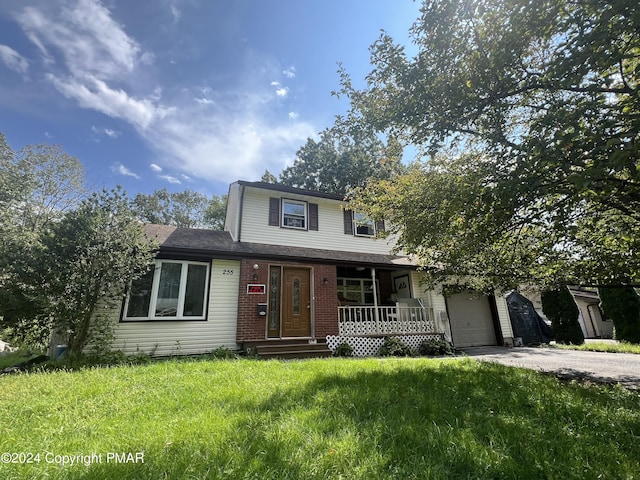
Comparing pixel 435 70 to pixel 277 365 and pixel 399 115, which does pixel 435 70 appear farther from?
pixel 277 365

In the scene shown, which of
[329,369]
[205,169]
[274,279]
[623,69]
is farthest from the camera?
[205,169]

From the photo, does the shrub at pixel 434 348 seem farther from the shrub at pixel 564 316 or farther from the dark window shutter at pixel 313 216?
the shrub at pixel 564 316

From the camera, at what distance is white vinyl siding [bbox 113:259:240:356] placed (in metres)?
7.60

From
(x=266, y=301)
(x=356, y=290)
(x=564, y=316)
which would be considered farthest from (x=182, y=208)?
(x=564, y=316)

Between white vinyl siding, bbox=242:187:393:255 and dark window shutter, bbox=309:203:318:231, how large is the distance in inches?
6.2

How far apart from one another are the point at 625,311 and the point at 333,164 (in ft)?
68.5

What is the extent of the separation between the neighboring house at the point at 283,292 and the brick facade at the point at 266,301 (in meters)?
0.03

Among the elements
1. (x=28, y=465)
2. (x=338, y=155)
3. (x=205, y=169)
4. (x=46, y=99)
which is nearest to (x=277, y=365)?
(x=28, y=465)

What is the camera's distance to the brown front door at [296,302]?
9.17 m

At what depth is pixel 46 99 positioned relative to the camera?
35.1 feet

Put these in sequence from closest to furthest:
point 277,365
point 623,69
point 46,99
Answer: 1. point 623,69
2. point 277,365
3. point 46,99

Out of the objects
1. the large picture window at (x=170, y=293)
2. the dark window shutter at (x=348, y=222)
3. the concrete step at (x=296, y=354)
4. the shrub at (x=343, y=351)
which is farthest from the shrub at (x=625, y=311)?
the large picture window at (x=170, y=293)

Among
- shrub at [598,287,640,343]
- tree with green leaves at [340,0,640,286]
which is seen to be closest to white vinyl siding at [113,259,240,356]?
tree with green leaves at [340,0,640,286]

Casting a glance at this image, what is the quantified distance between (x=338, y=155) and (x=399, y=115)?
21.8m
